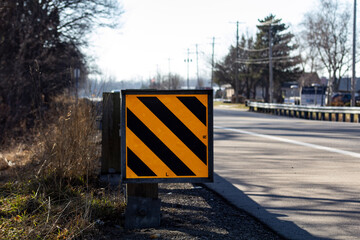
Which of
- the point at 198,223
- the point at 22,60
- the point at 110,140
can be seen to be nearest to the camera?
the point at 198,223

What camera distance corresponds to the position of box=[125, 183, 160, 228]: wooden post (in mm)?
4512

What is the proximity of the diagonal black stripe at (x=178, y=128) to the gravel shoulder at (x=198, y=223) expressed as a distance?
68cm

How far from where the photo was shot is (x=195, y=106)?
4.44 meters

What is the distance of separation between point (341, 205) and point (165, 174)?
234cm

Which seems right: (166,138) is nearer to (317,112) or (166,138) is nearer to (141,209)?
(141,209)

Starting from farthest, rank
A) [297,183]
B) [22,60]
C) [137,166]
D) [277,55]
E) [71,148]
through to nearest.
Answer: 1. [277,55]
2. [22,60]
3. [297,183]
4. [71,148]
5. [137,166]

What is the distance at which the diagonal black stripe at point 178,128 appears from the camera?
4.41 metres

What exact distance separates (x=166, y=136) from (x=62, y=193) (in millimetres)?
1782

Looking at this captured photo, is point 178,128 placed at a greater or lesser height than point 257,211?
greater

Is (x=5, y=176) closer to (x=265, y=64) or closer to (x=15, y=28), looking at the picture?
(x=15, y=28)

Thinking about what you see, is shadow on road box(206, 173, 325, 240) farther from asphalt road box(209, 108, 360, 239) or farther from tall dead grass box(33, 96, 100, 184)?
tall dead grass box(33, 96, 100, 184)

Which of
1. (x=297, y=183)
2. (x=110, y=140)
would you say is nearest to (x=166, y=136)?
(x=110, y=140)

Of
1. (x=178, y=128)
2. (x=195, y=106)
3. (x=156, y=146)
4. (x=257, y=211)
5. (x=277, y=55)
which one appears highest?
(x=277, y=55)

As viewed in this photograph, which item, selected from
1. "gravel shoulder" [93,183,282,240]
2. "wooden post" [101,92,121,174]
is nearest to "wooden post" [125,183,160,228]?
"gravel shoulder" [93,183,282,240]
